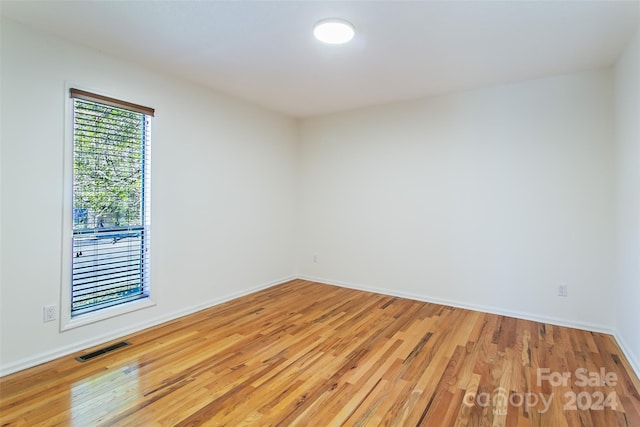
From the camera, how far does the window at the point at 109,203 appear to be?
2645 mm

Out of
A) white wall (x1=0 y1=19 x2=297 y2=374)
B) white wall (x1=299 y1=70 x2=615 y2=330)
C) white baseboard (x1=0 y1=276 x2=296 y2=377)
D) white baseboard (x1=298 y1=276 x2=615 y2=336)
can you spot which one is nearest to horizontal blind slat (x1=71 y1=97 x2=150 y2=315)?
white wall (x1=0 y1=19 x2=297 y2=374)

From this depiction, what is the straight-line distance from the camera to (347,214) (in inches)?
182

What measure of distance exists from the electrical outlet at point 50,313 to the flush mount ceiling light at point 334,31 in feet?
9.33

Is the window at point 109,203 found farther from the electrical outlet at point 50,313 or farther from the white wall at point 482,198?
the white wall at point 482,198

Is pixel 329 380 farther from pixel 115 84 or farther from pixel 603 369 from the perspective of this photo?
pixel 115 84

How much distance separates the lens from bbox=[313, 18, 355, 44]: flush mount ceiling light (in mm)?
2258

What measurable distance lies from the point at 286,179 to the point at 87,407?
3.48 metres

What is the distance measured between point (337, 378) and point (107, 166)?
2537 mm

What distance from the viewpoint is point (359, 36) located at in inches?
96.7

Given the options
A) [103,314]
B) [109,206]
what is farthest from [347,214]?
[103,314]

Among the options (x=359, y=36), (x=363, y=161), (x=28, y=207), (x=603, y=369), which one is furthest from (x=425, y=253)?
(x=28, y=207)

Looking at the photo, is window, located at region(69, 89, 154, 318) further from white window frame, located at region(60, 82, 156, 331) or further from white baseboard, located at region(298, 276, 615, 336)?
white baseboard, located at region(298, 276, 615, 336)

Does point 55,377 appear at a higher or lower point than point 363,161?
lower

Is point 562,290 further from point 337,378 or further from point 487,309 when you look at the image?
point 337,378
